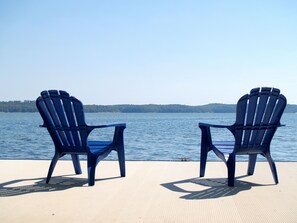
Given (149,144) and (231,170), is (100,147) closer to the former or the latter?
(231,170)

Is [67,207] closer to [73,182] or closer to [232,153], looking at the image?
[73,182]

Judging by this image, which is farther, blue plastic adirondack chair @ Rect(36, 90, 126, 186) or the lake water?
the lake water

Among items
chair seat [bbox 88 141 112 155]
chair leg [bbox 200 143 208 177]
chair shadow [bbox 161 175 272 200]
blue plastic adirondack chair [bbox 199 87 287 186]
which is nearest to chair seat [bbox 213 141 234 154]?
blue plastic adirondack chair [bbox 199 87 287 186]

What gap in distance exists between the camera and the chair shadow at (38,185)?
2971 mm

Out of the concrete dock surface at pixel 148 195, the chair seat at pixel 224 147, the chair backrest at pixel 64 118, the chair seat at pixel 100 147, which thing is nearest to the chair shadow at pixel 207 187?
the concrete dock surface at pixel 148 195

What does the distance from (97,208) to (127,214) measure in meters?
0.25

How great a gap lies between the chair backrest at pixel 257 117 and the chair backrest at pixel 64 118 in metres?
1.37

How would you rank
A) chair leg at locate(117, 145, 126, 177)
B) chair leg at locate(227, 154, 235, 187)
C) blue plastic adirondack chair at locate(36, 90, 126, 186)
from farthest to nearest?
chair leg at locate(117, 145, 126, 177) → blue plastic adirondack chair at locate(36, 90, 126, 186) → chair leg at locate(227, 154, 235, 187)

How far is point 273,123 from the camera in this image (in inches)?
132

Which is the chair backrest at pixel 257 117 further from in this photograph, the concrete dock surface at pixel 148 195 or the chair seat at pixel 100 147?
the chair seat at pixel 100 147

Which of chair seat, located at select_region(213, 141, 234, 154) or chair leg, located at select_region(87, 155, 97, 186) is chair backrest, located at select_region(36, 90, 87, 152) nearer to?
chair leg, located at select_region(87, 155, 97, 186)

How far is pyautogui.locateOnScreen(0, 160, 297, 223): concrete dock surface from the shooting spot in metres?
2.25

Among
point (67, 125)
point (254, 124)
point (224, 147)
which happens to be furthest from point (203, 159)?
point (67, 125)

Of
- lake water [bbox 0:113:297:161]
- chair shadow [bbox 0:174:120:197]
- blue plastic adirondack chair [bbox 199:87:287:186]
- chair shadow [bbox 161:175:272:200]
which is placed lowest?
lake water [bbox 0:113:297:161]
